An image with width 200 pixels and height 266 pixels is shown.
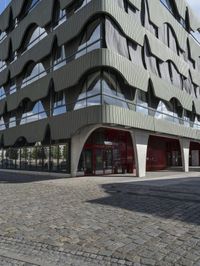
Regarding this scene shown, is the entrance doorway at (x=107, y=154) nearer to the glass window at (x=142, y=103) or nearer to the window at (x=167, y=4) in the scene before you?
the glass window at (x=142, y=103)

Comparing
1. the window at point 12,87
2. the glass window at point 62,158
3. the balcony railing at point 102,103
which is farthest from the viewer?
the window at point 12,87

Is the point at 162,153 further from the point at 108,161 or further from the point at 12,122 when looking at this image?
the point at 12,122

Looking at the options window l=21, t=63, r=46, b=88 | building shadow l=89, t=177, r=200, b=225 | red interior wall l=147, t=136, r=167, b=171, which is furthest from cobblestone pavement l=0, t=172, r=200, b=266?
red interior wall l=147, t=136, r=167, b=171

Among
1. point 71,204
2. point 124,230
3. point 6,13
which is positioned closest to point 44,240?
point 124,230

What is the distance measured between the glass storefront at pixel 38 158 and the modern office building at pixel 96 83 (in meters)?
0.09

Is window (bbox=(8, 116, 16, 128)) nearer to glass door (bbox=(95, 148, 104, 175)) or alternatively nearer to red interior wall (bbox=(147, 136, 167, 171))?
glass door (bbox=(95, 148, 104, 175))

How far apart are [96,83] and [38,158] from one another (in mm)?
11303

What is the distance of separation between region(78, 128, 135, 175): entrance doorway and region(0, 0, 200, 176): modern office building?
0.28ft

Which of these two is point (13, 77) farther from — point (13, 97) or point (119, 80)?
point (119, 80)

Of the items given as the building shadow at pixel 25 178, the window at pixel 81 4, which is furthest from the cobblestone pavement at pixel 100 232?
the window at pixel 81 4

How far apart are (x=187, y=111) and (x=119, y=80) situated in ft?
47.0

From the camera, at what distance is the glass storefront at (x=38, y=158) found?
27438mm

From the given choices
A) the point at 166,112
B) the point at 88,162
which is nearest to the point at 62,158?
the point at 88,162

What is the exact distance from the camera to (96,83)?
76.6 ft
